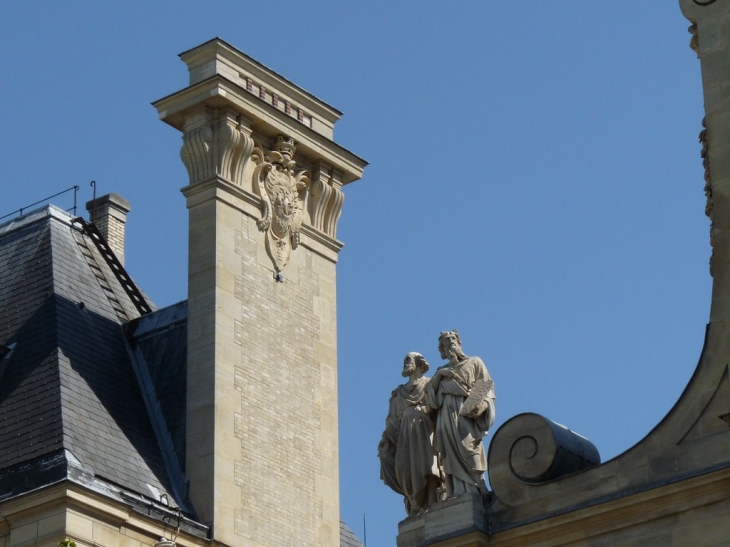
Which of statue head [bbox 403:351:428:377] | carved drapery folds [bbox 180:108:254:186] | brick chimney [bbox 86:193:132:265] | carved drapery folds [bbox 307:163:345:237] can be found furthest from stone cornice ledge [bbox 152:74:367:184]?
statue head [bbox 403:351:428:377]

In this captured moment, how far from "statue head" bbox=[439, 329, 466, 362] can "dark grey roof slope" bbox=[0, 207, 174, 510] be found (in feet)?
30.5

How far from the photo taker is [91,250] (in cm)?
4303

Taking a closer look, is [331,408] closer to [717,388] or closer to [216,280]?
[216,280]

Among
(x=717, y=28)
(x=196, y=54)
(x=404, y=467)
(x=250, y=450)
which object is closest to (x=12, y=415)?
(x=250, y=450)

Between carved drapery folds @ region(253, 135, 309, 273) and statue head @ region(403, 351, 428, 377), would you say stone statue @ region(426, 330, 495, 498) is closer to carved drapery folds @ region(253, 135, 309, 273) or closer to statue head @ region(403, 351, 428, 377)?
statue head @ region(403, 351, 428, 377)

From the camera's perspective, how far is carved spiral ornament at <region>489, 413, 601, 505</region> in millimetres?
26797

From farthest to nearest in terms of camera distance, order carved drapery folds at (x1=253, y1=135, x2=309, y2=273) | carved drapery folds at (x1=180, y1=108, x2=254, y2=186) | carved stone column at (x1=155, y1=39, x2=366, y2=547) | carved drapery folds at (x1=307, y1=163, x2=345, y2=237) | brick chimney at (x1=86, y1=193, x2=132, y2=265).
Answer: brick chimney at (x1=86, y1=193, x2=132, y2=265)
carved drapery folds at (x1=307, y1=163, x2=345, y2=237)
carved drapery folds at (x1=253, y1=135, x2=309, y2=273)
carved drapery folds at (x1=180, y1=108, x2=254, y2=186)
carved stone column at (x1=155, y1=39, x2=366, y2=547)

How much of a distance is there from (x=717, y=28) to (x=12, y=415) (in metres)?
15.8

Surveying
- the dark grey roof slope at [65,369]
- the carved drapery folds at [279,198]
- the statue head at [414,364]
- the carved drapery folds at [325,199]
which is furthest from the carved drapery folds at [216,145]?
the statue head at [414,364]

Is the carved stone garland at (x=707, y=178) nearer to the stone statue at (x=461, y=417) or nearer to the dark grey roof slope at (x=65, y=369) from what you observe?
the stone statue at (x=461, y=417)

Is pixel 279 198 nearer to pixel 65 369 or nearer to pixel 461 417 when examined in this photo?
pixel 65 369

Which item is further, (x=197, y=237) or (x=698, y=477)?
(x=197, y=237)

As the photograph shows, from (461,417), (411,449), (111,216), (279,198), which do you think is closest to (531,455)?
(461,417)

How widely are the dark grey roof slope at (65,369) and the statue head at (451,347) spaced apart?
9297mm
